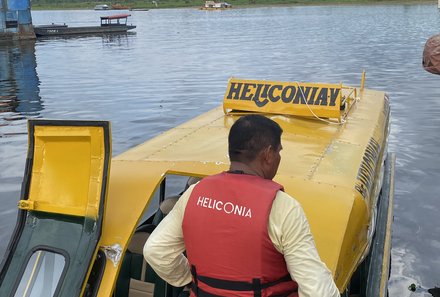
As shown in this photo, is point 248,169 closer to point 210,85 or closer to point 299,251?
point 299,251

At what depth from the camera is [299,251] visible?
243 cm

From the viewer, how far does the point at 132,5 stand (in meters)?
136

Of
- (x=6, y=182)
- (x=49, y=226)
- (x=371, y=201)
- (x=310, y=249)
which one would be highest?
(x=310, y=249)

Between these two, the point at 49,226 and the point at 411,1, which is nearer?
the point at 49,226

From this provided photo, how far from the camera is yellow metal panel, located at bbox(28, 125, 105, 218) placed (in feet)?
11.7

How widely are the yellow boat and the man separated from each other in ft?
3.19

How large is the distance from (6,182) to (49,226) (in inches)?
303

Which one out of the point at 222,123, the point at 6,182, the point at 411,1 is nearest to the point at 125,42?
the point at 6,182

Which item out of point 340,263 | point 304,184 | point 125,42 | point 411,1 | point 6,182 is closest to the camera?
point 340,263

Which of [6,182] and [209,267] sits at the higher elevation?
[209,267]

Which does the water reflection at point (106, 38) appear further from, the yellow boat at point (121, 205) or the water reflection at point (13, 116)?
the yellow boat at point (121, 205)

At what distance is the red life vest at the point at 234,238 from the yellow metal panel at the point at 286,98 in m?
4.07

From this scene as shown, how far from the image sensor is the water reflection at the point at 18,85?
18.0 meters

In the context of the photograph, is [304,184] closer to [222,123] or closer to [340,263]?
[340,263]
